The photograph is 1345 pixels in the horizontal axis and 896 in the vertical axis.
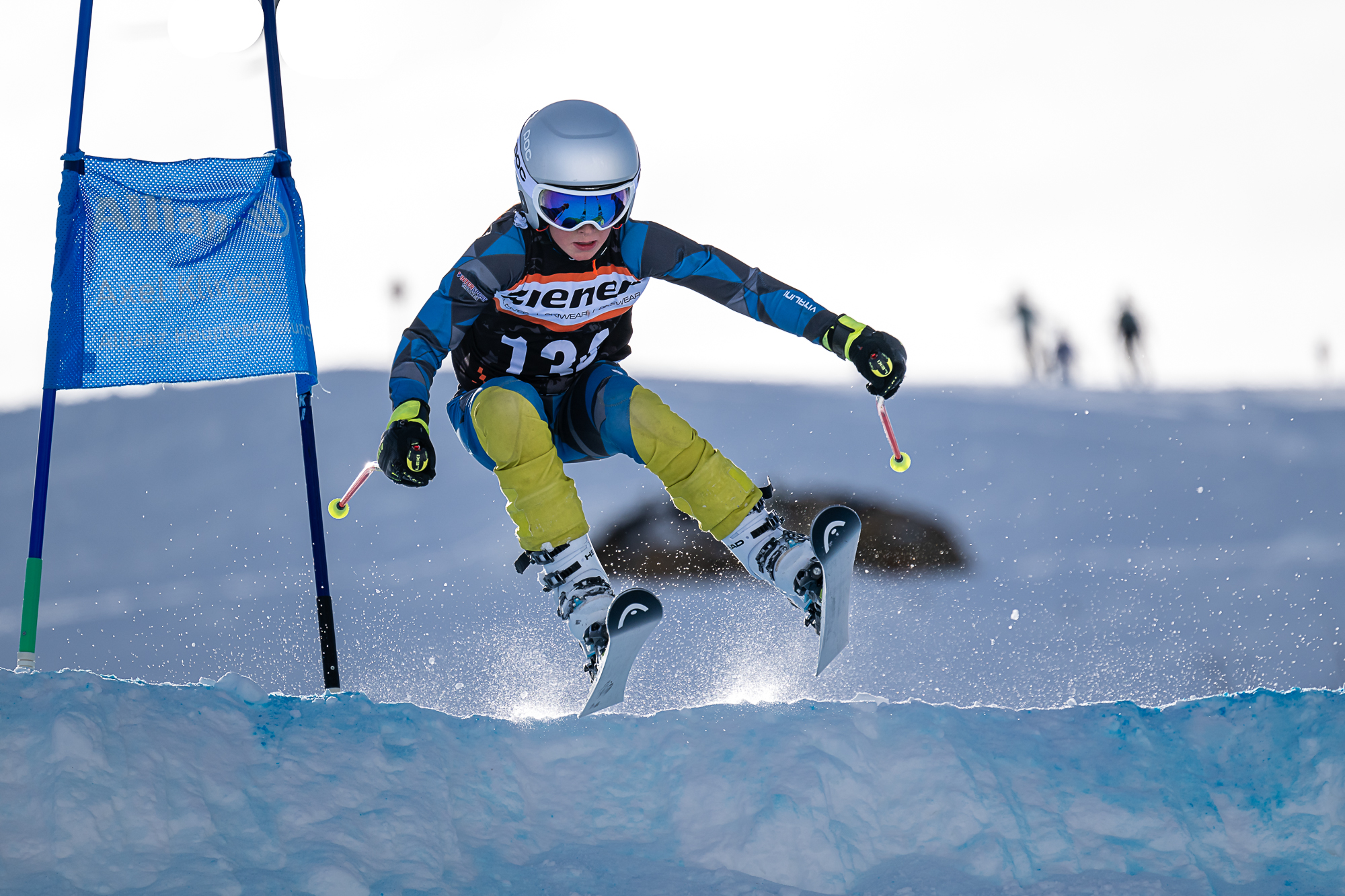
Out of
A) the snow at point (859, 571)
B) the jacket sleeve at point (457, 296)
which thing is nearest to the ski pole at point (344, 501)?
the jacket sleeve at point (457, 296)

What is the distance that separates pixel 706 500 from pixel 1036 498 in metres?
9.83

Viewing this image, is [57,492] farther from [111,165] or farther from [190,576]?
[111,165]

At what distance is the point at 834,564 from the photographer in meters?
3.97

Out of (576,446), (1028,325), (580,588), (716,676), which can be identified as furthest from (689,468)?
(1028,325)

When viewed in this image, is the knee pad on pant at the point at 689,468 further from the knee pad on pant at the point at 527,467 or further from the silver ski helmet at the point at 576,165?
the silver ski helmet at the point at 576,165

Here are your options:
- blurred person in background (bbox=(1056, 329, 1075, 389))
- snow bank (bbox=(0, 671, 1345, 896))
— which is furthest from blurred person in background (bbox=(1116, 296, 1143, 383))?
snow bank (bbox=(0, 671, 1345, 896))

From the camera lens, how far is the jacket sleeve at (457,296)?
12.7 feet

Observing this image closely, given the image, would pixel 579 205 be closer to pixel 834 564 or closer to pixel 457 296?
pixel 457 296

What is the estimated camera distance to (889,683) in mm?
9969

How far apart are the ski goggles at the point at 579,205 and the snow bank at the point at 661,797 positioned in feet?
6.22

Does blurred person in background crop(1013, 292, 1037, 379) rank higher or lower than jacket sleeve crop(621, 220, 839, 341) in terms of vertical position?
lower

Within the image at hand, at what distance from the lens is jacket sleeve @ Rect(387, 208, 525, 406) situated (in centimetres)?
388

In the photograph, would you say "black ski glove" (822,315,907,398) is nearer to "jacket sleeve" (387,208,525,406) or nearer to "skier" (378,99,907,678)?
"skier" (378,99,907,678)

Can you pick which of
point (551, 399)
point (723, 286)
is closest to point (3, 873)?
point (551, 399)
